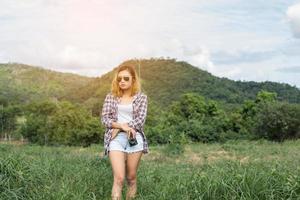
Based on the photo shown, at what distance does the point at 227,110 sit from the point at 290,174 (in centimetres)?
3782

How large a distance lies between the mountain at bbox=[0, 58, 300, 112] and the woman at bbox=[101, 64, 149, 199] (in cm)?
4033

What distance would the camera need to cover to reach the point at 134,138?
207 inches

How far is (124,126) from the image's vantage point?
5.25 meters

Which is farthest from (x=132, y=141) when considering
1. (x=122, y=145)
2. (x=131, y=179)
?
(x=131, y=179)

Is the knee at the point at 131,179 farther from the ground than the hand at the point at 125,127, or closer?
closer

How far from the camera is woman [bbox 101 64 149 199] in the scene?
522 centimetres

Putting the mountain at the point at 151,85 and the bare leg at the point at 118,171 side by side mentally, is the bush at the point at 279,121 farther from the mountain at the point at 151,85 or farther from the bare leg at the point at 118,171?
the bare leg at the point at 118,171

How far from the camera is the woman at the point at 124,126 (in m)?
5.22

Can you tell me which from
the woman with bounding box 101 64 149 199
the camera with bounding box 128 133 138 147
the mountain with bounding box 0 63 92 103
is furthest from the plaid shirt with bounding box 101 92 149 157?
the mountain with bounding box 0 63 92 103

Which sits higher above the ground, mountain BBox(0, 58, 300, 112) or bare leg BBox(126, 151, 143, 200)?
mountain BBox(0, 58, 300, 112)

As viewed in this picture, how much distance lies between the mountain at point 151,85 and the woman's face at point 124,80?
4034cm

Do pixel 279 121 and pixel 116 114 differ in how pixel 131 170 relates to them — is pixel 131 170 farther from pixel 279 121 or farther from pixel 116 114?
pixel 279 121

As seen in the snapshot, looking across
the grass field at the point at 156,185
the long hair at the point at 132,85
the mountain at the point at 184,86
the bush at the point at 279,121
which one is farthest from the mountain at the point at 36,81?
the long hair at the point at 132,85

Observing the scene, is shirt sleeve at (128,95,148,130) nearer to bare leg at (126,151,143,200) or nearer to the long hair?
the long hair
